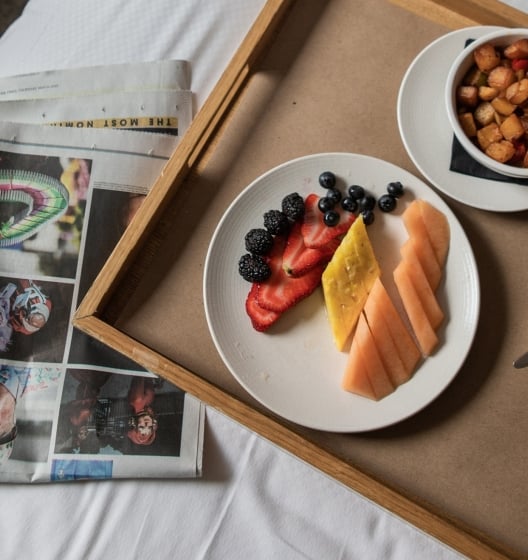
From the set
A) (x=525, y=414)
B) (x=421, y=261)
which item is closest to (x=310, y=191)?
(x=421, y=261)

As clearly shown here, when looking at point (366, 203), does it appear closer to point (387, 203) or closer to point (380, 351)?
point (387, 203)

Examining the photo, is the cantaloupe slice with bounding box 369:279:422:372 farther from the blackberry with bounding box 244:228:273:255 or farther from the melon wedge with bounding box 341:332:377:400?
the blackberry with bounding box 244:228:273:255

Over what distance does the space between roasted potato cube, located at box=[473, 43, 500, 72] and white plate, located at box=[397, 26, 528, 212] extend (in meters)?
0.07

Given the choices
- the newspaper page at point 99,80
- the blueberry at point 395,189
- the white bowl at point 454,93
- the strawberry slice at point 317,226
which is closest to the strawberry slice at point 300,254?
the strawberry slice at point 317,226

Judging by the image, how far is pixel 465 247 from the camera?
87 centimetres

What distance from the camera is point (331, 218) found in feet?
2.86

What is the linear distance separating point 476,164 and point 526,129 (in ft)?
0.27

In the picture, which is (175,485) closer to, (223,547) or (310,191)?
(223,547)

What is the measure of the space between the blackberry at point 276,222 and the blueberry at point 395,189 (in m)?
0.16

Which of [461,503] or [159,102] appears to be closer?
[461,503]

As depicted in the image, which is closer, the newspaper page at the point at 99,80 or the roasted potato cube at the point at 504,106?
the roasted potato cube at the point at 504,106

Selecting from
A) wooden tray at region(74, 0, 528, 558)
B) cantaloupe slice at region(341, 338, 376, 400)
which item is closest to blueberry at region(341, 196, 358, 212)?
wooden tray at region(74, 0, 528, 558)

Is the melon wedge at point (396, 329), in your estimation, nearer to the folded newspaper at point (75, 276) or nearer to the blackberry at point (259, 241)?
the blackberry at point (259, 241)

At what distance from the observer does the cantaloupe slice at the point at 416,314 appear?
842 millimetres
